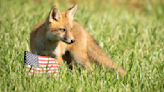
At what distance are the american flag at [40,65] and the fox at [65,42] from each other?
267 millimetres

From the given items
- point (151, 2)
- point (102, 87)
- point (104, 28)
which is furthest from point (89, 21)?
point (151, 2)

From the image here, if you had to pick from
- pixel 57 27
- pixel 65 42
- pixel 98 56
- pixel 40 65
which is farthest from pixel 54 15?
pixel 98 56

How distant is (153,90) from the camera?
3.70 m

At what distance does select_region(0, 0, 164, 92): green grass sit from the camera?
3583 millimetres

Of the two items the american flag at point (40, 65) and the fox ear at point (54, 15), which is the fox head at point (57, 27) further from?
the american flag at point (40, 65)

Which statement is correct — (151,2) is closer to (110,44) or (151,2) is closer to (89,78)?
(110,44)

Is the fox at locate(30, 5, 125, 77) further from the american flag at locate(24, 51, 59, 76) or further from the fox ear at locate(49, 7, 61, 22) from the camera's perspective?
the american flag at locate(24, 51, 59, 76)

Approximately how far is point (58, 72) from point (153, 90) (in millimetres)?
1782

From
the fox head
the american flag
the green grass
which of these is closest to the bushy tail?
the green grass

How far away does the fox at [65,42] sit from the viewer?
4.34 m

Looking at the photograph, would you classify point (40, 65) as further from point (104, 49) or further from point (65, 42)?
point (104, 49)

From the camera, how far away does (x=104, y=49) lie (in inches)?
216

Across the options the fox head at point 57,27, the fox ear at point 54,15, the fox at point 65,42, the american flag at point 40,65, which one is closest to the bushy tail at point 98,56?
the fox at point 65,42

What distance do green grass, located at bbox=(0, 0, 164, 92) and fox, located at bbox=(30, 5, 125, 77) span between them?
25cm
